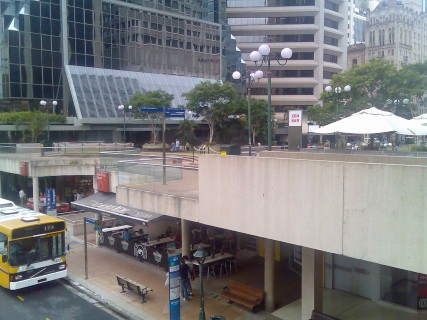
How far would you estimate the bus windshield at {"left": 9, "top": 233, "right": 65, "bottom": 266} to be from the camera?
599 inches

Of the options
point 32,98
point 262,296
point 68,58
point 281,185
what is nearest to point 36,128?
point 32,98

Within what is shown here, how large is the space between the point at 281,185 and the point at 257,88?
71.9m

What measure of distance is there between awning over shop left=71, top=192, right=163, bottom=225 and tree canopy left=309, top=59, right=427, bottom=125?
73.7 ft

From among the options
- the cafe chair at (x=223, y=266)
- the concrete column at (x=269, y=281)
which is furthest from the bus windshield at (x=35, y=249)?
the concrete column at (x=269, y=281)

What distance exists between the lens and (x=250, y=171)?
9984mm

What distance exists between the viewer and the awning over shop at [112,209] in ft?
51.7

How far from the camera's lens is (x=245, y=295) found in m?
13.8

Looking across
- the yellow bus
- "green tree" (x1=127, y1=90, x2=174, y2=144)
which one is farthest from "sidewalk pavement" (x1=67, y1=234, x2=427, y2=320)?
"green tree" (x1=127, y1=90, x2=174, y2=144)

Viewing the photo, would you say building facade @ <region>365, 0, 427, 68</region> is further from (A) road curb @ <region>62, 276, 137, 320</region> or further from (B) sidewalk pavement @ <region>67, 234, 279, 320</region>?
(A) road curb @ <region>62, 276, 137, 320</region>

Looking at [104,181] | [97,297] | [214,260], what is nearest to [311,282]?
[214,260]

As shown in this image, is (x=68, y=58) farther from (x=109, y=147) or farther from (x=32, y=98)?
(x=109, y=147)

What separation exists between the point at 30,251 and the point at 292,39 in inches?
2800

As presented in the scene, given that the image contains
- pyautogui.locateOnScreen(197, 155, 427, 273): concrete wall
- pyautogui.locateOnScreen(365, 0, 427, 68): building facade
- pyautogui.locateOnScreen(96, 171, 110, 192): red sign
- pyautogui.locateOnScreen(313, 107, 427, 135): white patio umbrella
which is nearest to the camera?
pyautogui.locateOnScreen(197, 155, 427, 273): concrete wall

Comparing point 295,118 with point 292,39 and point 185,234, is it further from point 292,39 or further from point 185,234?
point 292,39
